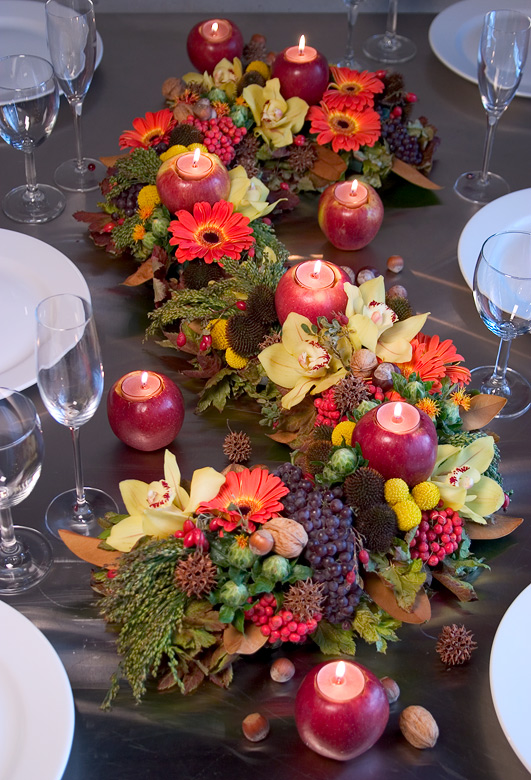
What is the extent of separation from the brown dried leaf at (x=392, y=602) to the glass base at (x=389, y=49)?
45.2 inches

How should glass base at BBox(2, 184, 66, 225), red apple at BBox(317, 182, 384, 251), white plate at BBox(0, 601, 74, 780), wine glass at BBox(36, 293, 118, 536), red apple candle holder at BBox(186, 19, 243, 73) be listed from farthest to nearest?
red apple candle holder at BBox(186, 19, 243, 73)
glass base at BBox(2, 184, 66, 225)
red apple at BBox(317, 182, 384, 251)
wine glass at BBox(36, 293, 118, 536)
white plate at BBox(0, 601, 74, 780)

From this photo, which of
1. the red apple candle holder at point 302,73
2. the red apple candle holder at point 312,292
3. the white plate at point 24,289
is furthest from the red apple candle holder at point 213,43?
the red apple candle holder at point 312,292

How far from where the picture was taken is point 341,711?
71 cm

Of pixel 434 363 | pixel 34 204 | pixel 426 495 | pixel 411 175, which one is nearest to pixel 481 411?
pixel 434 363

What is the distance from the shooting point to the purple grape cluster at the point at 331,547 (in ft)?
2.61

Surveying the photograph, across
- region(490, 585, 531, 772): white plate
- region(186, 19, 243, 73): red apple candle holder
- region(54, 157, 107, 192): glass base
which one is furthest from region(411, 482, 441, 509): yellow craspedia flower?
region(186, 19, 243, 73): red apple candle holder

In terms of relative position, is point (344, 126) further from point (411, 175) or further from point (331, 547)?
point (331, 547)

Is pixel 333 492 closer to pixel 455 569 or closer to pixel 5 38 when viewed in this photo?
pixel 455 569

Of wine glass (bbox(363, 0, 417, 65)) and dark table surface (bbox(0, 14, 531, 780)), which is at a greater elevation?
wine glass (bbox(363, 0, 417, 65))

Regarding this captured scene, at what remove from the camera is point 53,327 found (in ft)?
2.71

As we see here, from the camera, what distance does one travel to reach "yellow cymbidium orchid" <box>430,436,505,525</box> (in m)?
0.89

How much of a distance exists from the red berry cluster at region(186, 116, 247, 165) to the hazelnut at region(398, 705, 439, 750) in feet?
2.71

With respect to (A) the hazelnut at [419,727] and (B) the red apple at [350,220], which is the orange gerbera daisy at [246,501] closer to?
(A) the hazelnut at [419,727]

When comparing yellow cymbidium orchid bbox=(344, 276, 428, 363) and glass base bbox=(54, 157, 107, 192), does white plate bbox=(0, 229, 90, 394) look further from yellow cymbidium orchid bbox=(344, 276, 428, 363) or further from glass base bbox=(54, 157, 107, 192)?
yellow cymbidium orchid bbox=(344, 276, 428, 363)
